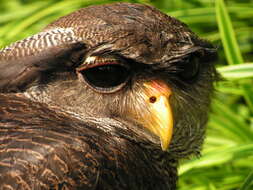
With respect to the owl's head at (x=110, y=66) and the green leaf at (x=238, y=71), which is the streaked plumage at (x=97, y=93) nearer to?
the owl's head at (x=110, y=66)

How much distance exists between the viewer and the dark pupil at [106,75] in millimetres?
2816

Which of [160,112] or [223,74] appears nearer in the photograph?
[160,112]

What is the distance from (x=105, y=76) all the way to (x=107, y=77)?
1 centimetres

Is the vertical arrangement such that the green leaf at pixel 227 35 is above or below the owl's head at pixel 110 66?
above

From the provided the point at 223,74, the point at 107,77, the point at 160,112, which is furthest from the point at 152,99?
the point at 223,74

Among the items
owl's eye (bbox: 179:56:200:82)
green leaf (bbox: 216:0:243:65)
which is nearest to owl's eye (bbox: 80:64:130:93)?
owl's eye (bbox: 179:56:200:82)

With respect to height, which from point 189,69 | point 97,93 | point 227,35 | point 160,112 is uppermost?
point 227,35

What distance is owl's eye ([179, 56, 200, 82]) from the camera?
3079mm

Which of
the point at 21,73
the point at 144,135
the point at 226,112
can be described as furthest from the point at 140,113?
the point at 226,112

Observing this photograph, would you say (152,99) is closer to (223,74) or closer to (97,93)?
(97,93)

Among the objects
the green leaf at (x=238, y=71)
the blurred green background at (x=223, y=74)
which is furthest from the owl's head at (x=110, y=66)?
the blurred green background at (x=223, y=74)

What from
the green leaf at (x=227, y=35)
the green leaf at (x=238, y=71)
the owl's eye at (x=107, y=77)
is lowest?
the owl's eye at (x=107, y=77)

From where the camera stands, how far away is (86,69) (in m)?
2.80

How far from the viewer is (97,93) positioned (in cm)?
284
